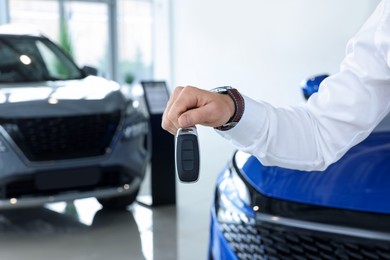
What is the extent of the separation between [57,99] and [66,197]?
65 cm

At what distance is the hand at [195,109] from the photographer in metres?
0.97

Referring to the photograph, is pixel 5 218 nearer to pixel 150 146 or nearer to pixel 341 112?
pixel 150 146

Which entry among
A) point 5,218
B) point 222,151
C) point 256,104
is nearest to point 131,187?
point 5,218

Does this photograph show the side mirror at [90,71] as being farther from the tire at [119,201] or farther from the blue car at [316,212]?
the blue car at [316,212]

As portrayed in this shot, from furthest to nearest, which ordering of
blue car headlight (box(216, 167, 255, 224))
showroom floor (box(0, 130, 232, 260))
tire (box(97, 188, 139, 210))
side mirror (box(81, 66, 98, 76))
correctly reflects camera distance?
side mirror (box(81, 66, 98, 76)) < tire (box(97, 188, 139, 210)) < showroom floor (box(0, 130, 232, 260)) < blue car headlight (box(216, 167, 255, 224))

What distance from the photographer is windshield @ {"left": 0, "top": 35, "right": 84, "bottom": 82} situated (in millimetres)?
3998

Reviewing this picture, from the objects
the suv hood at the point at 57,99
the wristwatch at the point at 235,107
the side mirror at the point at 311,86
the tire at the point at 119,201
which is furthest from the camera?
the tire at the point at 119,201


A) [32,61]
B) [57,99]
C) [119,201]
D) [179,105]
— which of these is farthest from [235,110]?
[32,61]

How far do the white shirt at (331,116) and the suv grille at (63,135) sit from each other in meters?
2.47

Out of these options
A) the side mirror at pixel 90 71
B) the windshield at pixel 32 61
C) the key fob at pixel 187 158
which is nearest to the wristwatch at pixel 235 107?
the key fob at pixel 187 158

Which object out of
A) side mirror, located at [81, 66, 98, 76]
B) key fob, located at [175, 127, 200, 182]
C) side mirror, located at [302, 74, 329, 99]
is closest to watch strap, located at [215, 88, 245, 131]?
key fob, located at [175, 127, 200, 182]

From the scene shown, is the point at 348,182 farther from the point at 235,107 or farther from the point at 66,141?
the point at 66,141

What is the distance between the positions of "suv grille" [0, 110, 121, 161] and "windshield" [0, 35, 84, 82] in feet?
2.33

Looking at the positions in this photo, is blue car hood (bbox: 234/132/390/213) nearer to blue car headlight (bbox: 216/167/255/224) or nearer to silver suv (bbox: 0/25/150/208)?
blue car headlight (bbox: 216/167/255/224)
